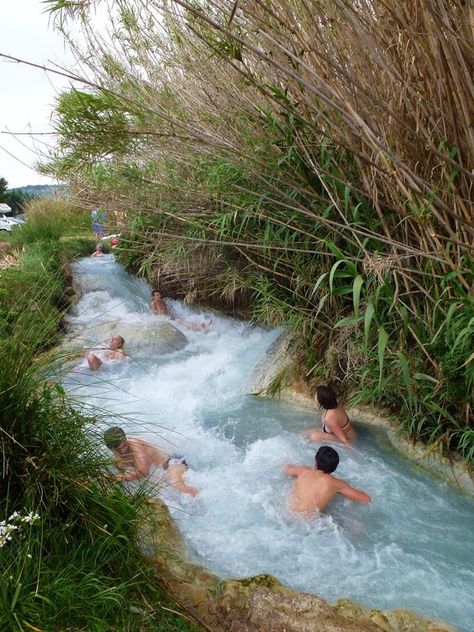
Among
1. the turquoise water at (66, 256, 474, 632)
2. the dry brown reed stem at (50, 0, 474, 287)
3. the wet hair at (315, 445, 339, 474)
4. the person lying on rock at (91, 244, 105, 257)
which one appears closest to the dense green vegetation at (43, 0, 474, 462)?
the dry brown reed stem at (50, 0, 474, 287)

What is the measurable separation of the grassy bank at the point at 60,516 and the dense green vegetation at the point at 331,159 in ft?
5.12

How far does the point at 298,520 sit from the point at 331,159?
252 cm

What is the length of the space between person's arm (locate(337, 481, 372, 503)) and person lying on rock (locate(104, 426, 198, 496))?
100 cm

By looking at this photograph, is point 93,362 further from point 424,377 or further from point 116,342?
point 424,377

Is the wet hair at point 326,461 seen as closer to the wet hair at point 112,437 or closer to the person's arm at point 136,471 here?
the person's arm at point 136,471

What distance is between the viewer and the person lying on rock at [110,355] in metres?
6.11

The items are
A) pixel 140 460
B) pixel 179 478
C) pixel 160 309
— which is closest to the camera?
pixel 140 460

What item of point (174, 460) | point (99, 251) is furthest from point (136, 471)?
point (99, 251)

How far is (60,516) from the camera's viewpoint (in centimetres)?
216

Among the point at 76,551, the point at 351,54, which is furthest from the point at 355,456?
the point at 351,54

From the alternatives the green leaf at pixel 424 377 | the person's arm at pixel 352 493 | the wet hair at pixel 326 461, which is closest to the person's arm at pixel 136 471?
the wet hair at pixel 326 461

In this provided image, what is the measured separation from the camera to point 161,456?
3.71 meters

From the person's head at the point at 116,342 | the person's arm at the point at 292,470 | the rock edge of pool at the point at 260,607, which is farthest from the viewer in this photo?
the person's head at the point at 116,342

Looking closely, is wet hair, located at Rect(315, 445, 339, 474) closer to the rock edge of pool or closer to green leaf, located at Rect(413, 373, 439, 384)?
green leaf, located at Rect(413, 373, 439, 384)
